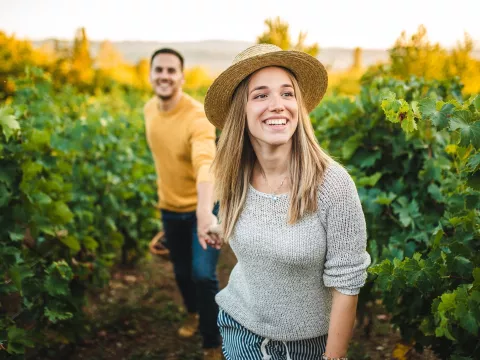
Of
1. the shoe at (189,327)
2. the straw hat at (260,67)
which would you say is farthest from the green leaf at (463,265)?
the shoe at (189,327)

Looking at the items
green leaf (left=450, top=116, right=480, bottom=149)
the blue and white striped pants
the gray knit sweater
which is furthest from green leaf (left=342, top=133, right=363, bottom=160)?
green leaf (left=450, top=116, right=480, bottom=149)

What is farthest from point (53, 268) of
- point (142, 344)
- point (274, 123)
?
point (274, 123)

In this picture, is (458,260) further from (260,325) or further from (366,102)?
(366,102)

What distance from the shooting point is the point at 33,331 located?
10.7 feet

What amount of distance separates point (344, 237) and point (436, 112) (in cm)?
56

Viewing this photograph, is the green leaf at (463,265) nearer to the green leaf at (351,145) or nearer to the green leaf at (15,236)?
the green leaf at (351,145)

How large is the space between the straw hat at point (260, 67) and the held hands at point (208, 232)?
53cm

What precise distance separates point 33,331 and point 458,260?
2.59 meters

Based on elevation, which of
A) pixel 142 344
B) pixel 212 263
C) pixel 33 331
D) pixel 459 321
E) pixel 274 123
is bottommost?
pixel 142 344

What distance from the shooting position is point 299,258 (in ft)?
6.47

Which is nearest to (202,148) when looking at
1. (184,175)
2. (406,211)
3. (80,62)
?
(184,175)

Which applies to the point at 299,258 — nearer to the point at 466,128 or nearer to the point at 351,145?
the point at 466,128

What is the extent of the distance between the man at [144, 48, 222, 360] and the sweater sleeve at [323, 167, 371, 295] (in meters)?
1.44

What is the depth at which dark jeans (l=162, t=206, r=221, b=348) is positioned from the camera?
362 centimetres
